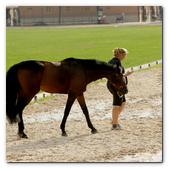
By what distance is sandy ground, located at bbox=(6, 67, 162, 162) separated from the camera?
5723 mm

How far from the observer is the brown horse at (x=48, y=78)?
→ 6.24 metres

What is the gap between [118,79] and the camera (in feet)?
21.5

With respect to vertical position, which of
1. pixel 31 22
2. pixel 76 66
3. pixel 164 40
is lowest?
pixel 76 66

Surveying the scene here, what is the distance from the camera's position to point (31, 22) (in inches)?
2630

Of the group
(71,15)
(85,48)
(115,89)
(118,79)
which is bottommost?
(115,89)

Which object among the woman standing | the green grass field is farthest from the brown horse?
the green grass field

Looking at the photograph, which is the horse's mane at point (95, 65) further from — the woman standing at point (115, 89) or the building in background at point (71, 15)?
the building in background at point (71, 15)

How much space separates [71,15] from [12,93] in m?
60.3

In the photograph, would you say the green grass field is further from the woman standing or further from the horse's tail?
the horse's tail

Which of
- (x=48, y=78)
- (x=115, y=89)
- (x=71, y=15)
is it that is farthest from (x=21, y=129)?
(x=71, y=15)

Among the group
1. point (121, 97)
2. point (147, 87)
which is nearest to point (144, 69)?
point (147, 87)

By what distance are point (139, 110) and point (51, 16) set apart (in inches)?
2319

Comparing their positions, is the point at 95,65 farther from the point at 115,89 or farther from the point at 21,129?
the point at 21,129

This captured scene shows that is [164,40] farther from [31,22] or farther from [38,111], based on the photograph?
[31,22]
